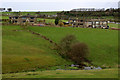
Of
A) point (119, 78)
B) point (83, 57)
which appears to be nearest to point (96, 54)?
point (83, 57)

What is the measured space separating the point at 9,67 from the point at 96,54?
21.6m

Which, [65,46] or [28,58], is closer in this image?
[28,58]

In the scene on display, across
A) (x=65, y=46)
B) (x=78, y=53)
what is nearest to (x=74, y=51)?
(x=78, y=53)

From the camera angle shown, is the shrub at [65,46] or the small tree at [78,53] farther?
the shrub at [65,46]

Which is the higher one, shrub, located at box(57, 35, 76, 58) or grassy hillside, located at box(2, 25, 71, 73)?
shrub, located at box(57, 35, 76, 58)

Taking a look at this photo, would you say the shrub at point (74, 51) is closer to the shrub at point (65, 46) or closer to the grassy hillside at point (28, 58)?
the shrub at point (65, 46)

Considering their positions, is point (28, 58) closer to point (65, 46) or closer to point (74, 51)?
point (65, 46)

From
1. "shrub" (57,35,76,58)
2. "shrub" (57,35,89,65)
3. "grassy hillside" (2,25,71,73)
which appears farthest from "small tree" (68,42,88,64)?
"grassy hillside" (2,25,71,73)

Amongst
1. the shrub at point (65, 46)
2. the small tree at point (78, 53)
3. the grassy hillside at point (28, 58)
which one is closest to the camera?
the grassy hillside at point (28, 58)

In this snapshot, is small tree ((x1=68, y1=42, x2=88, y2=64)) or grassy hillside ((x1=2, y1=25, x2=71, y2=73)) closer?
grassy hillside ((x1=2, y1=25, x2=71, y2=73))

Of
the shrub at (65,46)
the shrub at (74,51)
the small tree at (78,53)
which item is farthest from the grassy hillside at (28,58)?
the small tree at (78,53)

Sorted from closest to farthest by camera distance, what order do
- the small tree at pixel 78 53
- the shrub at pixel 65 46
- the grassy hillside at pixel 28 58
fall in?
the grassy hillside at pixel 28 58
the small tree at pixel 78 53
the shrub at pixel 65 46

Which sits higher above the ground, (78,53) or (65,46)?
(65,46)

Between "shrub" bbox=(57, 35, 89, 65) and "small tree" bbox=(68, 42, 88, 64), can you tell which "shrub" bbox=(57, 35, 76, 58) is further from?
"small tree" bbox=(68, 42, 88, 64)
